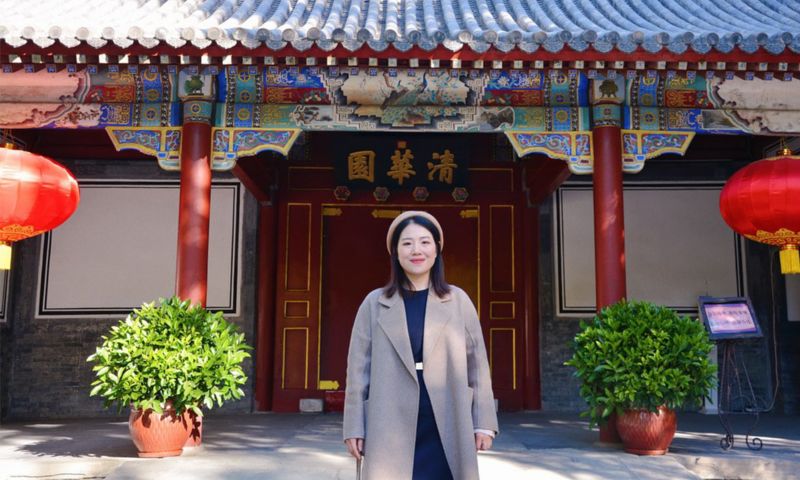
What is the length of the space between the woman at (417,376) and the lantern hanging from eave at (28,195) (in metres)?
2.93

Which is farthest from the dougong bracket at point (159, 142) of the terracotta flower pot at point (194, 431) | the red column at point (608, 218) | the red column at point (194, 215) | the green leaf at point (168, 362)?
the red column at point (608, 218)

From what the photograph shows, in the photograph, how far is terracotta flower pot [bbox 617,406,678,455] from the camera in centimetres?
470

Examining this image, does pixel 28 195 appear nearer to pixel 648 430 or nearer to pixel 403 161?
pixel 403 161

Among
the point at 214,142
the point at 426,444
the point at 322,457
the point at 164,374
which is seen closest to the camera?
the point at 426,444

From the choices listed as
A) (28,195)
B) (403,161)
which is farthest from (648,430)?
(28,195)

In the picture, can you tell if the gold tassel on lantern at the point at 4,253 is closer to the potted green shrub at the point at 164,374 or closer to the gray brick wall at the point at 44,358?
the potted green shrub at the point at 164,374

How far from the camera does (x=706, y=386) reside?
4.74 meters

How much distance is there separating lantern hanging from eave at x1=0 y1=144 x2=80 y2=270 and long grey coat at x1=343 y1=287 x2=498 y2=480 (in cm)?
292

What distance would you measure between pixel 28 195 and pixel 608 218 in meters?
3.95

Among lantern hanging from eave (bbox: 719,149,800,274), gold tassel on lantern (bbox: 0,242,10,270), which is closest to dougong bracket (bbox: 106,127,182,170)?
gold tassel on lantern (bbox: 0,242,10,270)

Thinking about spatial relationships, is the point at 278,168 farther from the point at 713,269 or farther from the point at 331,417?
the point at 713,269

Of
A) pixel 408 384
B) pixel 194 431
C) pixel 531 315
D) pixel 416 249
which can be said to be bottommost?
pixel 194 431

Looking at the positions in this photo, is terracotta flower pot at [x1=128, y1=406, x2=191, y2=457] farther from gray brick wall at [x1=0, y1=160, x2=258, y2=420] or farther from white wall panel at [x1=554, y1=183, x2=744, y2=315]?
white wall panel at [x1=554, y1=183, x2=744, y2=315]

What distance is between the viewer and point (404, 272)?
2.72m
